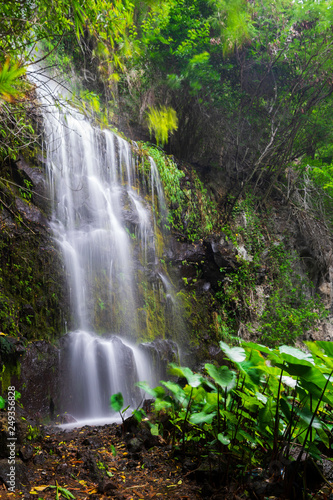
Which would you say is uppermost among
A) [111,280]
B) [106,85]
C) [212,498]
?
[106,85]

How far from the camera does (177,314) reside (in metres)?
6.81

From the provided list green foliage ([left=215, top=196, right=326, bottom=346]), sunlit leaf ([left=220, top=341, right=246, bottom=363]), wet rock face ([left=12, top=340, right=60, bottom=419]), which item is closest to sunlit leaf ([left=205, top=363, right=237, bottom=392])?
sunlit leaf ([left=220, top=341, right=246, bottom=363])

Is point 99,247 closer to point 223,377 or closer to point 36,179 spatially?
point 36,179

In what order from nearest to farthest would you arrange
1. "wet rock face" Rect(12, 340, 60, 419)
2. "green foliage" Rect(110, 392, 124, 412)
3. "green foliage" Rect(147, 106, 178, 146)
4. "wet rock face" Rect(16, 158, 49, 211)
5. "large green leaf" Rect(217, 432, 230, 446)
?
"large green leaf" Rect(217, 432, 230, 446)
"green foliage" Rect(110, 392, 124, 412)
"wet rock face" Rect(12, 340, 60, 419)
"wet rock face" Rect(16, 158, 49, 211)
"green foliage" Rect(147, 106, 178, 146)

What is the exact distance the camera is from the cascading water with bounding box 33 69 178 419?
14.7 ft

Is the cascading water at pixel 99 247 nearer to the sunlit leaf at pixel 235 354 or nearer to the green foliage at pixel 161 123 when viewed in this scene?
the green foliage at pixel 161 123

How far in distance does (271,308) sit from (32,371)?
21.8ft

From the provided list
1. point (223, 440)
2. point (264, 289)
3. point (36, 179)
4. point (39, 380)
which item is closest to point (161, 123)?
point (36, 179)

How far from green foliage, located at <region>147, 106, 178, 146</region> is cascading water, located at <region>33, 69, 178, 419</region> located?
1.68m

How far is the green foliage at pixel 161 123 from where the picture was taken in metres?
9.12

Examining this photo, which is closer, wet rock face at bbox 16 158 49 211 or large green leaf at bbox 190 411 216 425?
large green leaf at bbox 190 411 216 425

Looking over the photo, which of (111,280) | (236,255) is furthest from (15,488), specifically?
(236,255)

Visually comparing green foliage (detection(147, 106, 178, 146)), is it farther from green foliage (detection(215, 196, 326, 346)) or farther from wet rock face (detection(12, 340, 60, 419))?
wet rock face (detection(12, 340, 60, 419))

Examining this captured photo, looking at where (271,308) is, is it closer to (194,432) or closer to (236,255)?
(236,255)
